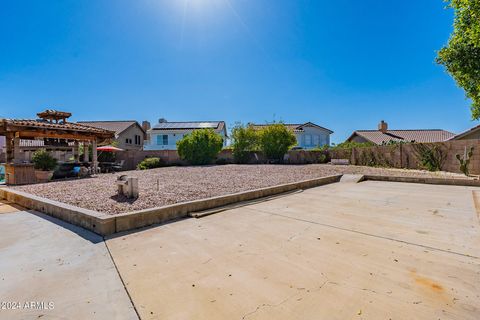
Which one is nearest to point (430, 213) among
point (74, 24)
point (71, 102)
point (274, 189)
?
point (274, 189)

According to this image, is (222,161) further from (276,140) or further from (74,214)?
(74,214)

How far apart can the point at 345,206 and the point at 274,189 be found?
6.91ft

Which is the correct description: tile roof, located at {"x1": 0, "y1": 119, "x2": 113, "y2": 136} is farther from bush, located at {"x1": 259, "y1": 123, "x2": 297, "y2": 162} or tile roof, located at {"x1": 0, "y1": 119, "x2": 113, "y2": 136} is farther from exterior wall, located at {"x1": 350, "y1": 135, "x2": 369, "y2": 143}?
exterior wall, located at {"x1": 350, "y1": 135, "x2": 369, "y2": 143}

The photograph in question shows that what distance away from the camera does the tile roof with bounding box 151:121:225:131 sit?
28859mm

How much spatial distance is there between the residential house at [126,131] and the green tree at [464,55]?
96.2 feet

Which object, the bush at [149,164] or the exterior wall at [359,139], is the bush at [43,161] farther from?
the exterior wall at [359,139]

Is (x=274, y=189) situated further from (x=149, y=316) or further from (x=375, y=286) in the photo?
(x=149, y=316)

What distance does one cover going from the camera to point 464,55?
998 centimetres

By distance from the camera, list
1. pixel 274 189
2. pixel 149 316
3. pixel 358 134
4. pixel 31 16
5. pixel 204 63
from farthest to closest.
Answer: pixel 358 134, pixel 204 63, pixel 31 16, pixel 274 189, pixel 149 316

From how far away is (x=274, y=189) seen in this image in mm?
6793

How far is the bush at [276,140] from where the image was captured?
20094mm

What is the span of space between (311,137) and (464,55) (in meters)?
20.8

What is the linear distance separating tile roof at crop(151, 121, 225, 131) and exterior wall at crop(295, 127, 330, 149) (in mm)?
10589

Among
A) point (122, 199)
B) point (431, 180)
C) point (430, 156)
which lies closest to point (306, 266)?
point (122, 199)
